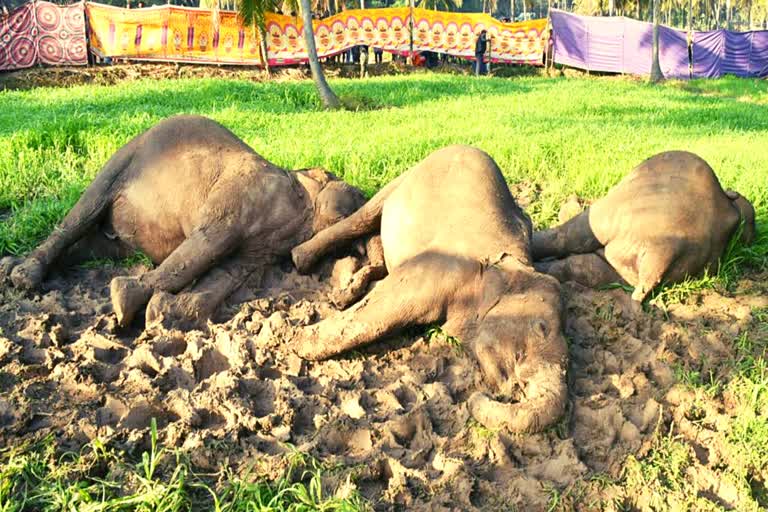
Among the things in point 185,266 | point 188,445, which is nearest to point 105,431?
point 188,445

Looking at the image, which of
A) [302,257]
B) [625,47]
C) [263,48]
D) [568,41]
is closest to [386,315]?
[302,257]

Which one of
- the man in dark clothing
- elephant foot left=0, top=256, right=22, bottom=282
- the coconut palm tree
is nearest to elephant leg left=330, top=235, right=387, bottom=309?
elephant foot left=0, top=256, right=22, bottom=282

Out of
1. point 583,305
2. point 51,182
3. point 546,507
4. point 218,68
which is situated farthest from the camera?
point 218,68

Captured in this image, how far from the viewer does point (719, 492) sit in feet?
8.21

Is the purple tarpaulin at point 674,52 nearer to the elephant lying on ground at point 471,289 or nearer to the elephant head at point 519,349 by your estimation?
the elephant lying on ground at point 471,289

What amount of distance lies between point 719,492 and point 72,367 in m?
2.62

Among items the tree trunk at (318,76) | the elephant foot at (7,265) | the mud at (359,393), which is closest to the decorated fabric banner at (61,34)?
the tree trunk at (318,76)

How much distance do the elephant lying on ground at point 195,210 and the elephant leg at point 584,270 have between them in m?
1.23

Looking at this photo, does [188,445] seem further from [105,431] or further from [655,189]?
[655,189]

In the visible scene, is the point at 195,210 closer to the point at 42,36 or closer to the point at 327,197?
the point at 327,197

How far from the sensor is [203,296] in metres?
3.64

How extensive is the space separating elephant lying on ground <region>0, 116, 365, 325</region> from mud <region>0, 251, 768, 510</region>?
0.82ft

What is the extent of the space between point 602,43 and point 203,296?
971 inches

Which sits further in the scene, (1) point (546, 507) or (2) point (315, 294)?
(2) point (315, 294)
